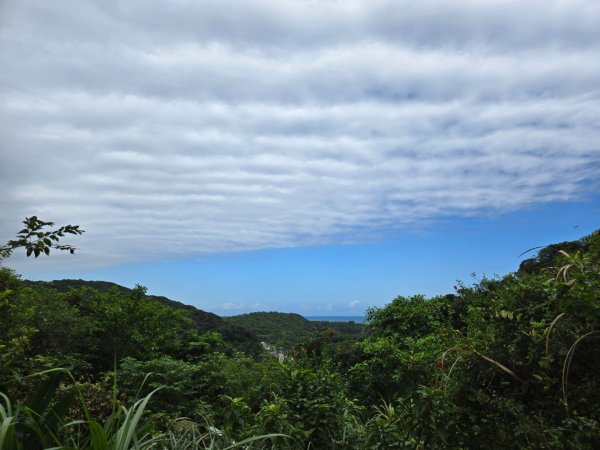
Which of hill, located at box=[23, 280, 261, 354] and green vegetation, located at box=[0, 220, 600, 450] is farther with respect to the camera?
hill, located at box=[23, 280, 261, 354]

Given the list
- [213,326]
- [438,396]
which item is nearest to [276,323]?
[213,326]

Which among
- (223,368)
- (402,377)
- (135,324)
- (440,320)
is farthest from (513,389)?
(440,320)

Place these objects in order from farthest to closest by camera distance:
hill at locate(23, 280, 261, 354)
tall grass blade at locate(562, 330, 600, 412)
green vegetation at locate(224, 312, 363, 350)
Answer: green vegetation at locate(224, 312, 363, 350)
hill at locate(23, 280, 261, 354)
tall grass blade at locate(562, 330, 600, 412)

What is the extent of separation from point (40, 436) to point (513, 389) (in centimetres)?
268

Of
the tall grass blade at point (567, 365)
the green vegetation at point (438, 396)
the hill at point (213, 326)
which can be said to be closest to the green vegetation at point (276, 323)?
the hill at point (213, 326)

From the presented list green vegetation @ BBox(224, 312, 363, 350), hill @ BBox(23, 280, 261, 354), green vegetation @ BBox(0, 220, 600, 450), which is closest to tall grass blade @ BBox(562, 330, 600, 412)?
green vegetation @ BBox(0, 220, 600, 450)

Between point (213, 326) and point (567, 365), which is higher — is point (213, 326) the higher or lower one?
the lower one

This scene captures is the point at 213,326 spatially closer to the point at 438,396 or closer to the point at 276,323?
the point at 276,323

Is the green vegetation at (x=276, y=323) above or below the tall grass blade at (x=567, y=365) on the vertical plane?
below

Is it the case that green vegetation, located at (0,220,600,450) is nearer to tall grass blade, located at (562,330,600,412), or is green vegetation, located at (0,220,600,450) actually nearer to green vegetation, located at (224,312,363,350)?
tall grass blade, located at (562,330,600,412)

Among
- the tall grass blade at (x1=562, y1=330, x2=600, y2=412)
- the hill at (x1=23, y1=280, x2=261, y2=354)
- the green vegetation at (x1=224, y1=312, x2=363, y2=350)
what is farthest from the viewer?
the green vegetation at (x1=224, y1=312, x2=363, y2=350)

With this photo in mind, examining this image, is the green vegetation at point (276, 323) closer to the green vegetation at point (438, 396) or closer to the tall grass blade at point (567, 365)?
the green vegetation at point (438, 396)

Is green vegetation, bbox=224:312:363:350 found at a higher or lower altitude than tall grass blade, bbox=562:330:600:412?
lower

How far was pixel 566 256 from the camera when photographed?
2.99m
